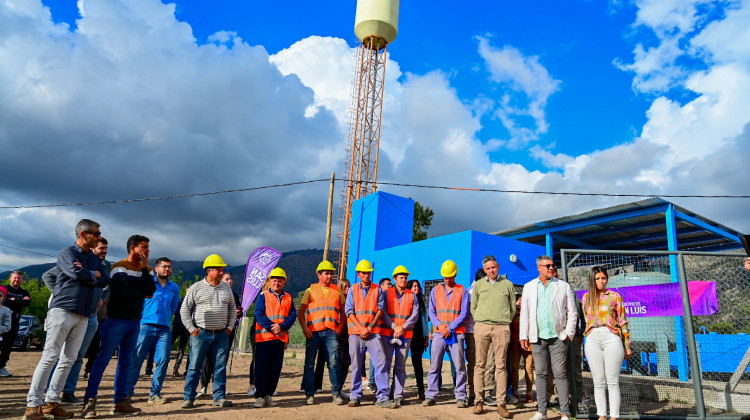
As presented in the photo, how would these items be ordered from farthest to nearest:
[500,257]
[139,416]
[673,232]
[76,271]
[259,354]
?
[500,257], [673,232], [259,354], [139,416], [76,271]

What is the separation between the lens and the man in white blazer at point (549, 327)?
5.46 meters

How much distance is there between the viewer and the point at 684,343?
9.01 metres

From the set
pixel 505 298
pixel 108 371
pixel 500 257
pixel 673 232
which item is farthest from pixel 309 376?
pixel 673 232

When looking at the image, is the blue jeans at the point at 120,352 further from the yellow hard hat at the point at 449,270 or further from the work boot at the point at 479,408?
the work boot at the point at 479,408

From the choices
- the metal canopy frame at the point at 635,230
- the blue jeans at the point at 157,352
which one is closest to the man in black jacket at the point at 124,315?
the blue jeans at the point at 157,352

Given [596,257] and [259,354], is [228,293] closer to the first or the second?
[259,354]

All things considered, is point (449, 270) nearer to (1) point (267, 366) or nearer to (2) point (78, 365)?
(1) point (267, 366)

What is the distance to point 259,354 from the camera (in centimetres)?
615

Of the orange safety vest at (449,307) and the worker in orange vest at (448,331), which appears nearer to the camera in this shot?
the worker in orange vest at (448,331)

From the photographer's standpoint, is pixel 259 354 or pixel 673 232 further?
pixel 673 232

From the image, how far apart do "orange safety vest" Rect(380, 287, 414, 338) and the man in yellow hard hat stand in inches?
28.8

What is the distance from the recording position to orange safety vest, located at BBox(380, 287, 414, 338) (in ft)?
22.3

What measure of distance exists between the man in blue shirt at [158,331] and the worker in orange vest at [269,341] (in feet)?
4.02

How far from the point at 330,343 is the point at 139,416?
238cm
